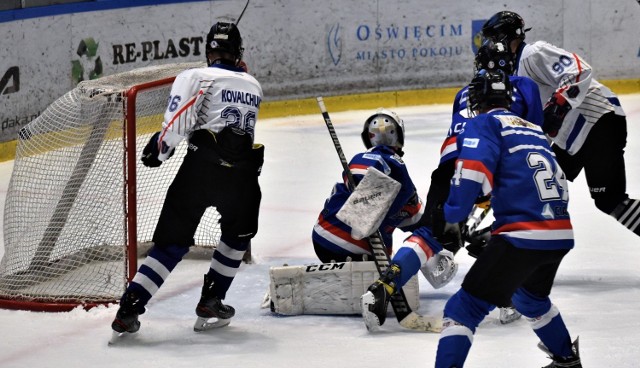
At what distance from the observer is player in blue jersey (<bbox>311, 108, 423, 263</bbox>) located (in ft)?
15.3

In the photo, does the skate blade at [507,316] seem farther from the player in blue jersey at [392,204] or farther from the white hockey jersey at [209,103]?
the white hockey jersey at [209,103]

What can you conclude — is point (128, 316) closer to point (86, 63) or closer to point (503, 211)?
point (503, 211)

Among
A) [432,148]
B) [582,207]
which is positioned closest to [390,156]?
[582,207]

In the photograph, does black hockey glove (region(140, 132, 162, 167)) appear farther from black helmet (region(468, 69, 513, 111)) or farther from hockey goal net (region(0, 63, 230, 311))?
black helmet (region(468, 69, 513, 111))

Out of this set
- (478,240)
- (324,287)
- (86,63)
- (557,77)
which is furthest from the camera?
(86,63)

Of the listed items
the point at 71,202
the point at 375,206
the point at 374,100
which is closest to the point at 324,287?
the point at 375,206

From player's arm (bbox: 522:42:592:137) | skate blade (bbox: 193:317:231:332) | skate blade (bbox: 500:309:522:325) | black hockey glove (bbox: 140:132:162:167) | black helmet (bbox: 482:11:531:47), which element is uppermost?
black helmet (bbox: 482:11:531:47)

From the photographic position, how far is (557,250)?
3461 mm

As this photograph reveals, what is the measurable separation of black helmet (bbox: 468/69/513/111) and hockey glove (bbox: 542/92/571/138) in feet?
3.97

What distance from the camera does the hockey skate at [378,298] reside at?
13.6 feet

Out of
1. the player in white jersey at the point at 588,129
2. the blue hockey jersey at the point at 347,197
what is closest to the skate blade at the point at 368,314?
the blue hockey jersey at the point at 347,197

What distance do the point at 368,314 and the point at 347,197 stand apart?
0.66 meters

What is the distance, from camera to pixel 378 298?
13.6 ft

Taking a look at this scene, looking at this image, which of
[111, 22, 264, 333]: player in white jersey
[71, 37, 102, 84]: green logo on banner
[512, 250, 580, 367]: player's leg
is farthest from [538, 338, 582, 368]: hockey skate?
[71, 37, 102, 84]: green logo on banner
